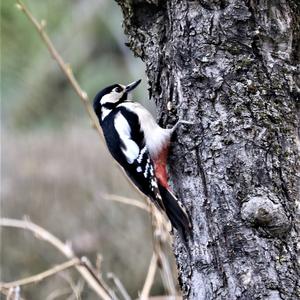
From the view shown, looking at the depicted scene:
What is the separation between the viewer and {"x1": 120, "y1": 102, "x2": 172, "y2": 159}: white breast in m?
2.91

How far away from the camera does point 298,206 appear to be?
265 centimetres

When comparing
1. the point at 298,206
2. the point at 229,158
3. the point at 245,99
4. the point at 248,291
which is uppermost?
the point at 245,99

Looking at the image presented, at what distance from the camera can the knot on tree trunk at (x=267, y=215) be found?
2588mm

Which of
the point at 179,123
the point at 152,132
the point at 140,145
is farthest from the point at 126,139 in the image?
the point at 179,123

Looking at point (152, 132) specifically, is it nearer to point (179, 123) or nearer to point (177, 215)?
point (179, 123)

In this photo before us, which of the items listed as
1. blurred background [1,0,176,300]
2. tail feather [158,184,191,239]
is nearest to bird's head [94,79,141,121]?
tail feather [158,184,191,239]

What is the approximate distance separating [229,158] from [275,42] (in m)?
0.42

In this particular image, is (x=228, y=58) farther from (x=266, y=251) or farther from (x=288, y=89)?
(x=266, y=251)

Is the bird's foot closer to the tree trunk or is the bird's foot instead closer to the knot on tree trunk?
the tree trunk

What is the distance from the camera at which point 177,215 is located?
2771mm

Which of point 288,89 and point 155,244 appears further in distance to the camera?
point 155,244

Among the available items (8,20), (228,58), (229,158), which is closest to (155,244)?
(229,158)

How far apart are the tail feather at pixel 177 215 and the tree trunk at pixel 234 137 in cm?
3

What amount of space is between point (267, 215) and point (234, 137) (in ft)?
0.94
